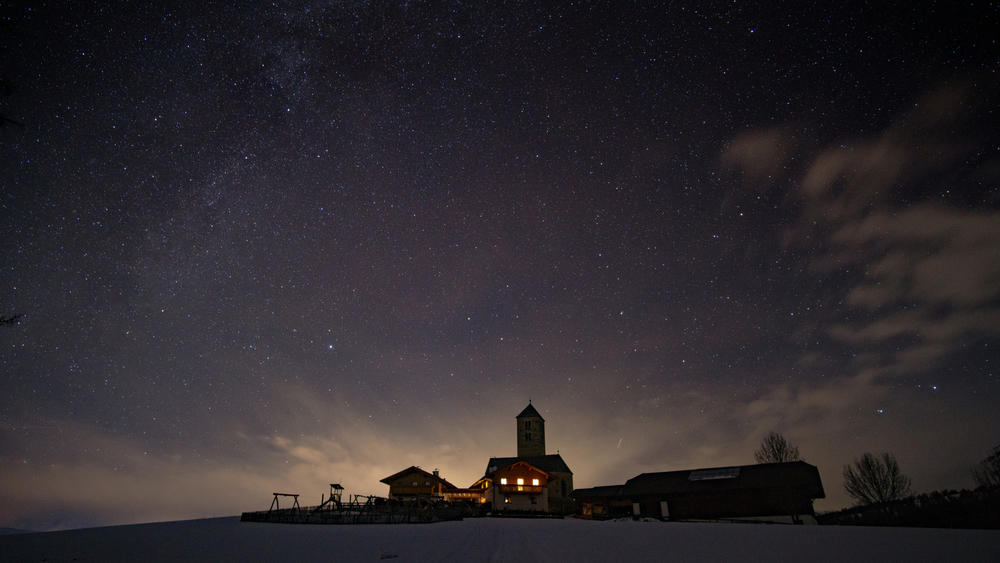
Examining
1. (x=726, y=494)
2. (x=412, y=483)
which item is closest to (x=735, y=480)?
(x=726, y=494)

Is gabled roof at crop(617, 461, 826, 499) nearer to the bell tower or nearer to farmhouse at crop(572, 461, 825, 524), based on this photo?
farmhouse at crop(572, 461, 825, 524)

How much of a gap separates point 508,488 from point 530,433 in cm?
4059

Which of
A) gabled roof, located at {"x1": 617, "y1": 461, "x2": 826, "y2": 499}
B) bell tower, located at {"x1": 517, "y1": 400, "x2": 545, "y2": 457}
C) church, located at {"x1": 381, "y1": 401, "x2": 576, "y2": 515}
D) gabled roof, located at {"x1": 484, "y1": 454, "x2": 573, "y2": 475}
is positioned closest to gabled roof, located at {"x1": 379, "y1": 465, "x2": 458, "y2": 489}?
church, located at {"x1": 381, "y1": 401, "x2": 576, "y2": 515}

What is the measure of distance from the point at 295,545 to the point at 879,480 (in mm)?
80037

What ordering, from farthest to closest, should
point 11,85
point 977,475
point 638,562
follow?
point 977,475
point 638,562
point 11,85

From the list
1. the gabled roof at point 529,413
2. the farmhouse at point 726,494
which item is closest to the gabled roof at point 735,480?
the farmhouse at point 726,494

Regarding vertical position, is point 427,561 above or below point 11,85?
below

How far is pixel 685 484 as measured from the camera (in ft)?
186

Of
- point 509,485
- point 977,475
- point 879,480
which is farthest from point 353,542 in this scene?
point 879,480

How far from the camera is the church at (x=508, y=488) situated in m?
60.2

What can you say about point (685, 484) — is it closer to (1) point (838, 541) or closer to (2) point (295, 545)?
(1) point (838, 541)

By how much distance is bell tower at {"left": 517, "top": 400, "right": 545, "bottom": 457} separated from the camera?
9862cm

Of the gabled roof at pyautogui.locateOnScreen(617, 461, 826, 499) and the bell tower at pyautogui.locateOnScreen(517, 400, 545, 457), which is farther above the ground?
the bell tower at pyautogui.locateOnScreen(517, 400, 545, 457)

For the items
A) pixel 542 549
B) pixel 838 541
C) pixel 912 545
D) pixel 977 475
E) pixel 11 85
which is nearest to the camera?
pixel 11 85
